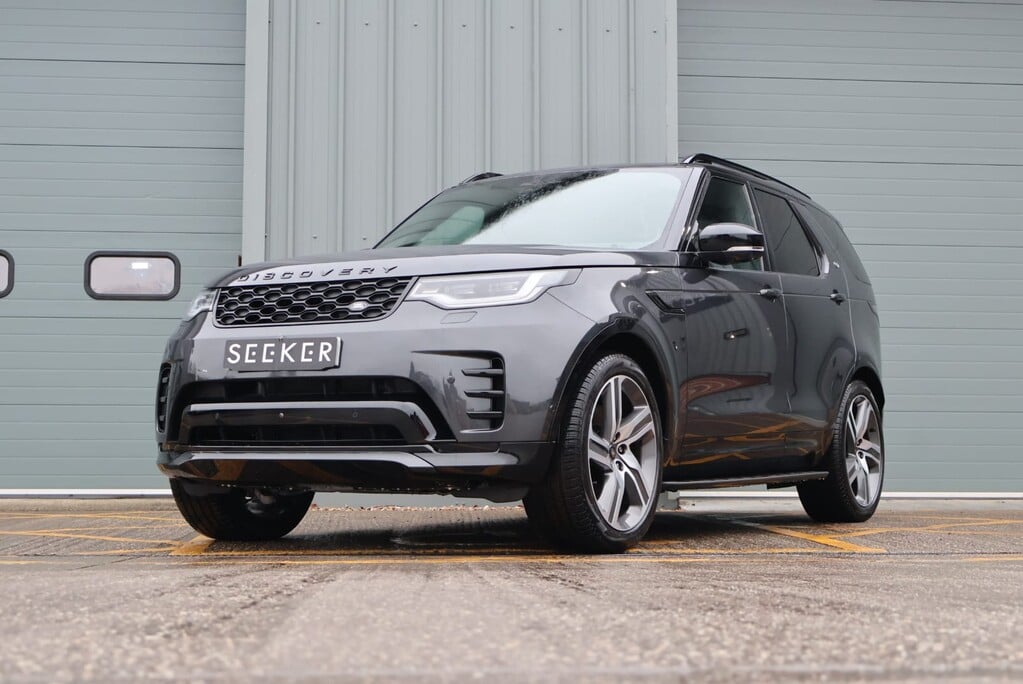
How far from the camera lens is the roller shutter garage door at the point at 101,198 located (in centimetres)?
935

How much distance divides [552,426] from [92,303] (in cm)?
605

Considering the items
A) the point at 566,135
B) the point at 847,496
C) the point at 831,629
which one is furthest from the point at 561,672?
the point at 566,135

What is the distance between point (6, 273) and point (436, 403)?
6.23 metres

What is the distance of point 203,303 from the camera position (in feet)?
16.0

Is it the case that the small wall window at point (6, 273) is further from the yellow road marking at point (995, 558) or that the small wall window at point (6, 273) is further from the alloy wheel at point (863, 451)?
the yellow road marking at point (995, 558)

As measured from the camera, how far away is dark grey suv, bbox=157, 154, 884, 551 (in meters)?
4.29

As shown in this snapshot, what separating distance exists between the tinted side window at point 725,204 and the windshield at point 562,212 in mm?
164

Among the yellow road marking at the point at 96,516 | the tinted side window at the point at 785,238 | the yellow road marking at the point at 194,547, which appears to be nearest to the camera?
the yellow road marking at the point at 194,547

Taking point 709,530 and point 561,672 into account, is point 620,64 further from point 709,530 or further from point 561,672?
point 561,672

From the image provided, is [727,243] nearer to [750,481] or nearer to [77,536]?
[750,481]

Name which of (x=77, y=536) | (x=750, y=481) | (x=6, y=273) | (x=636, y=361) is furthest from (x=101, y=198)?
(x=636, y=361)

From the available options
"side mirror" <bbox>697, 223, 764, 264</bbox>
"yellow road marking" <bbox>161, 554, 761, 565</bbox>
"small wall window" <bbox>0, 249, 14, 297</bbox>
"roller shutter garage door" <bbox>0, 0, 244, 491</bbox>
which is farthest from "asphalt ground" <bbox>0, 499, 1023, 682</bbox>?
"small wall window" <bbox>0, 249, 14, 297</bbox>

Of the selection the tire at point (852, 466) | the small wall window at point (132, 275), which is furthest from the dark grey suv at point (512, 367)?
the small wall window at point (132, 275)

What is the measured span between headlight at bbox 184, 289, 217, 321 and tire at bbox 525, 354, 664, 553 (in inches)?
54.5
